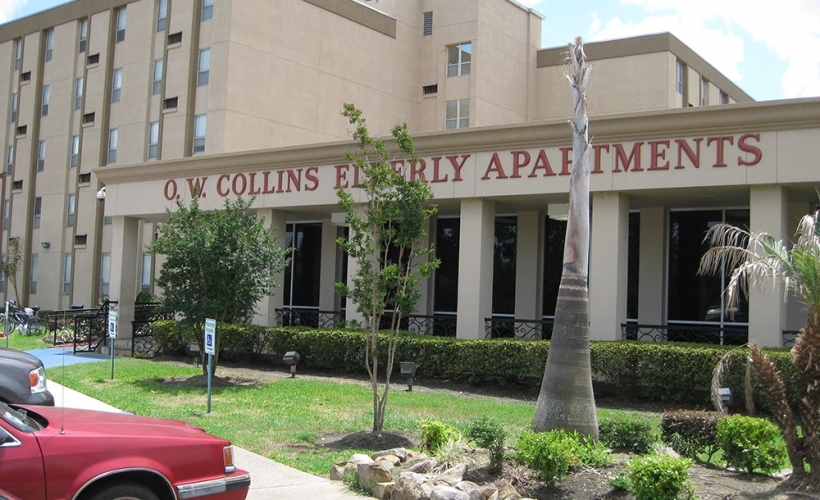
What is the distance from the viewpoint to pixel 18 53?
1526 inches

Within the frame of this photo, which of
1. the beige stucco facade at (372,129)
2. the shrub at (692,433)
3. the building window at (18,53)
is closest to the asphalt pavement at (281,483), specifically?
the shrub at (692,433)

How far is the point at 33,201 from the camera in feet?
122

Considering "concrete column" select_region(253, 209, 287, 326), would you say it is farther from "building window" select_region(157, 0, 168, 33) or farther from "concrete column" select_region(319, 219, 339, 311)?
"building window" select_region(157, 0, 168, 33)

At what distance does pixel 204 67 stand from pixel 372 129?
689 cm

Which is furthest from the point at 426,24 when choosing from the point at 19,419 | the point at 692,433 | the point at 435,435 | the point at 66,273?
the point at 19,419

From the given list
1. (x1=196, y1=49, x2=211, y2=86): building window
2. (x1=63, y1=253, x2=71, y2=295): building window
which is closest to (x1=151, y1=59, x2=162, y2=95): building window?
(x1=196, y1=49, x2=211, y2=86): building window

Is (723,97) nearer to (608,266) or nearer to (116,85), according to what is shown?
(608,266)

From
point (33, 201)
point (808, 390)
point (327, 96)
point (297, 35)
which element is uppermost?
point (297, 35)

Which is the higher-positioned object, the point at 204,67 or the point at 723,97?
the point at 723,97

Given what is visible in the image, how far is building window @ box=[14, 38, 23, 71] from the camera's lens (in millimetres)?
38531

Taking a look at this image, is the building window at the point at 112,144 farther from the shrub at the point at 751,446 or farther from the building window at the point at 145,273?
the shrub at the point at 751,446

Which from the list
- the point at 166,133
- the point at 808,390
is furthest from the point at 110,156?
the point at 808,390

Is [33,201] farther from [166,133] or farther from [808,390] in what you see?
[808,390]

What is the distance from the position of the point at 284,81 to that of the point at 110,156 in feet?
30.1
